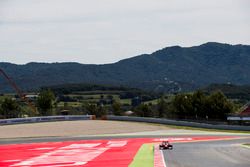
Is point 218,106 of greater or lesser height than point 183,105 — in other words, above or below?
below

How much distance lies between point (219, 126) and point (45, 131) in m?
22.9

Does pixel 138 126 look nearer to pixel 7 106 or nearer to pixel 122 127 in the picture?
pixel 122 127

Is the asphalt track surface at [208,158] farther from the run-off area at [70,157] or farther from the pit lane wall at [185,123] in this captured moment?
the pit lane wall at [185,123]

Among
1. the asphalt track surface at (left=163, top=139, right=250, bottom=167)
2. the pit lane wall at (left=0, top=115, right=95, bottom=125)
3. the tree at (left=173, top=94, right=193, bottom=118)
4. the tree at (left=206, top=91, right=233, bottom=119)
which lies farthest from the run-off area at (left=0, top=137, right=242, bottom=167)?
the tree at (left=173, top=94, right=193, bottom=118)

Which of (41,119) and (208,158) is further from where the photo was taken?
(41,119)

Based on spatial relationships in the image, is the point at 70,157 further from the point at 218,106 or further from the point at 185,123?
the point at 218,106

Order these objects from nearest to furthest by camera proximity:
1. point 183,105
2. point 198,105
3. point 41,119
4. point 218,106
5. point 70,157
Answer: point 70,157 → point 41,119 → point 218,106 → point 198,105 → point 183,105

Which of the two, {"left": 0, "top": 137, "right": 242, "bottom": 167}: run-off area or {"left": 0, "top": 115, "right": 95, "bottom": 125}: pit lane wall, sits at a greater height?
{"left": 0, "top": 115, "right": 95, "bottom": 125}: pit lane wall

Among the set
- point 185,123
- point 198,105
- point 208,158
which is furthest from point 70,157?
point 198,105

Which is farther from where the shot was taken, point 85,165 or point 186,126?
point 186,126

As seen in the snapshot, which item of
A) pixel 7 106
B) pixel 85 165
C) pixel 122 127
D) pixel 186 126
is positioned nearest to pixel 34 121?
pixel 122 127

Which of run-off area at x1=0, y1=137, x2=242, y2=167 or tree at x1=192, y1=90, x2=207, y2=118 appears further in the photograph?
tree at x1=192, y1=90, x2=207, y2=118

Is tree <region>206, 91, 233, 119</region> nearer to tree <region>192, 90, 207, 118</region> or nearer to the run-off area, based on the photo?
tree <region>192, 90, 207, 118</region>

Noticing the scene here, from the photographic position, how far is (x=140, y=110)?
421ft
